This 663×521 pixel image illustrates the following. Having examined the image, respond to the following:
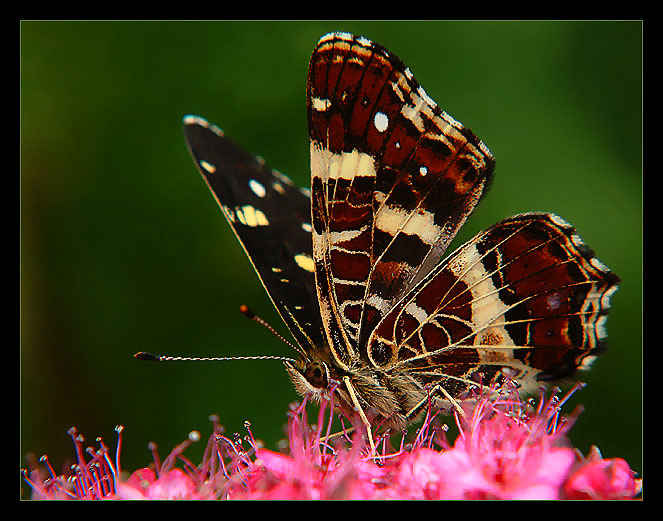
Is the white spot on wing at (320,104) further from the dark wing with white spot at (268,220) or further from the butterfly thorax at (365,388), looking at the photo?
the butterfly thorax at (365,388)

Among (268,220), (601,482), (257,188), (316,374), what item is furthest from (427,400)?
(257,188)

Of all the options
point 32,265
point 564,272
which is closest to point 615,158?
point 564,272

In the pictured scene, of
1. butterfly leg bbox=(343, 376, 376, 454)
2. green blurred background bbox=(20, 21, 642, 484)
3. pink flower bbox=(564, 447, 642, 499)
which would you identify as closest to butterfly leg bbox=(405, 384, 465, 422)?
butterfly leg bbox=(343, 376, 376, 454)

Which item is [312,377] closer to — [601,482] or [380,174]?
[380,174]

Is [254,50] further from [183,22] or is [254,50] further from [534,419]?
[534,419]

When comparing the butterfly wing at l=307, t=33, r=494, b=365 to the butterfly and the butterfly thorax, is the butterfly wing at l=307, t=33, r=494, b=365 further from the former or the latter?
the butterfly thorax

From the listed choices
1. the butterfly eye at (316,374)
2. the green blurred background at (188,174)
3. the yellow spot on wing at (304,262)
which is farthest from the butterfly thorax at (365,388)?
the green blurred background at (188,174)
